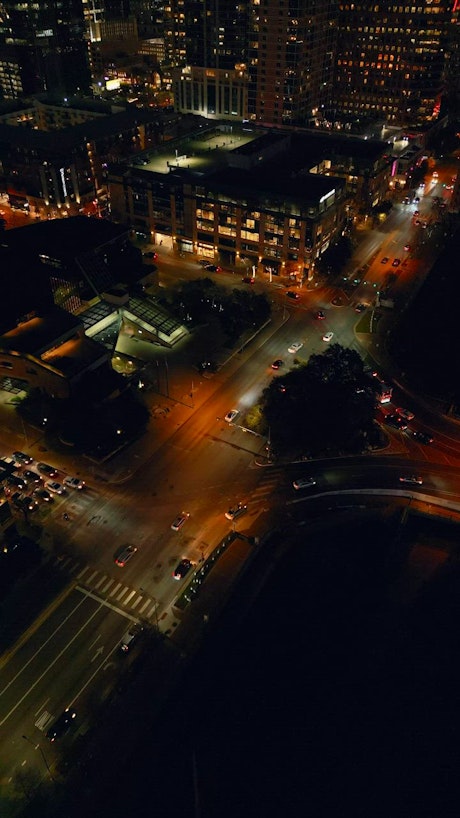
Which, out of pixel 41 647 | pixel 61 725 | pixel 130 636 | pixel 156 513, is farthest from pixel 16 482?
pixel 61 725

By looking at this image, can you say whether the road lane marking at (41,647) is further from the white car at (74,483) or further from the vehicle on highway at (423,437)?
the vehicle on highway at (423,437)

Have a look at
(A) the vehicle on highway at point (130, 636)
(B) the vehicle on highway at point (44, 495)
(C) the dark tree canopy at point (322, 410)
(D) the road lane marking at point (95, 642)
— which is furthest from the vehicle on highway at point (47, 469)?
(C) the dark tree canopy at point (322, 410)

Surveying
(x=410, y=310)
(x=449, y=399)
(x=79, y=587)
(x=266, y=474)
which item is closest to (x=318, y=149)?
(x=410, y=310)

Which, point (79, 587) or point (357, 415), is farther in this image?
point (357, 415)

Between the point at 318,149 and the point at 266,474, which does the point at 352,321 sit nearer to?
the point at 266,474

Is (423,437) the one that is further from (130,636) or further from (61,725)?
(61,725)

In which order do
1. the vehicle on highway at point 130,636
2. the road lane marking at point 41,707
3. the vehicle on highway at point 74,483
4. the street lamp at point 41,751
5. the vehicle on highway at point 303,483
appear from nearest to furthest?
the street lamp at point 41,751, the road lane marking at point 41,707, the vehicle on highway at point 130,636, the vehicle on highway at point 303,483, the vehicle on highway at point 74,483
